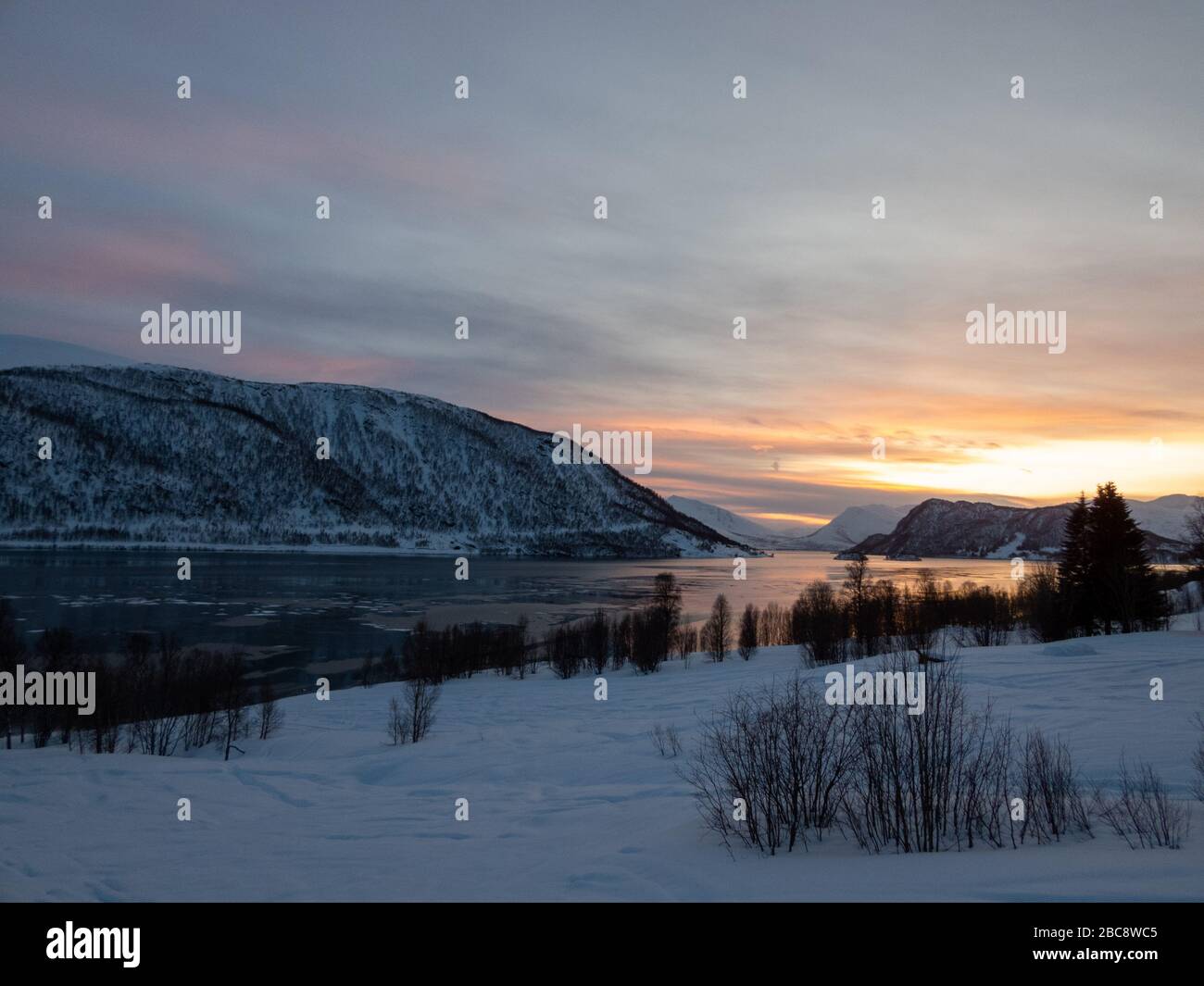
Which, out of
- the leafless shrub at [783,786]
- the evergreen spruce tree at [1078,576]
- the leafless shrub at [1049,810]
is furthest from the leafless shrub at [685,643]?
the leafless shrub at [1049,810]

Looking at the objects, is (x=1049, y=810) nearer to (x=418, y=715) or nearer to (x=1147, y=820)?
(x=1147, y=820)

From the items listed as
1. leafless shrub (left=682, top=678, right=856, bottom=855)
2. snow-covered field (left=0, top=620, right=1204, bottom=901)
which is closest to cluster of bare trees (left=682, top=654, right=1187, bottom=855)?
leafless shrub (left=682, top=678, right=856, bottom=855)

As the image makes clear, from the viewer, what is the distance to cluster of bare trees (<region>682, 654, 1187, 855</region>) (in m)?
8.85

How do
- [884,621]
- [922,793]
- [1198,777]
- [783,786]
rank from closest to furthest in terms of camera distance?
[922,793], [783,786], [1198,777], [884,621]

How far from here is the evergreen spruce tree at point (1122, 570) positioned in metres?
40.1

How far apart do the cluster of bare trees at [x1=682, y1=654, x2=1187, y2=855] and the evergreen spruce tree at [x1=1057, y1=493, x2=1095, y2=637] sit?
3725 cm

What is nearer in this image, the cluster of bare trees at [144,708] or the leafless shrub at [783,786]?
the leafless shrub at [783,786]

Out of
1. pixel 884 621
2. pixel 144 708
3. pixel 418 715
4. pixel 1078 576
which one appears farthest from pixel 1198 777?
pixel 884 621

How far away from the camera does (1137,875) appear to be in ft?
20.8

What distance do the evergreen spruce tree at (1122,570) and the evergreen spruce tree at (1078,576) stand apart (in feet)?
1.91

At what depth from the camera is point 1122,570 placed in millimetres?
39719

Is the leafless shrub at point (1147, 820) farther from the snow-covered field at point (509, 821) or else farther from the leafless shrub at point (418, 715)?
the leafless shrub at point (418, 715)

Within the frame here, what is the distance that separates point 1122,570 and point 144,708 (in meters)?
A: 48.7
